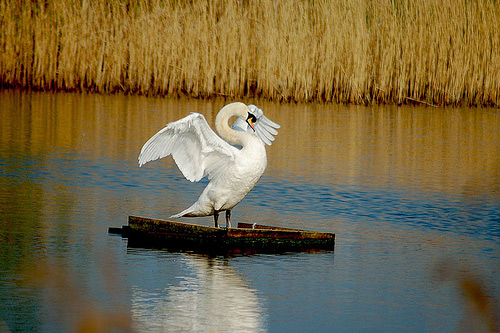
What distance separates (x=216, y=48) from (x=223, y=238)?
32.0ft

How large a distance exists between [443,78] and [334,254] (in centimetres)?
1075

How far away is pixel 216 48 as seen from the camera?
50.8 feet

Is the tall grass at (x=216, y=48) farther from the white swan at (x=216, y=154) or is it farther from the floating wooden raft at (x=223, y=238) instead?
the floating wooden raft at (x=223, y=238)

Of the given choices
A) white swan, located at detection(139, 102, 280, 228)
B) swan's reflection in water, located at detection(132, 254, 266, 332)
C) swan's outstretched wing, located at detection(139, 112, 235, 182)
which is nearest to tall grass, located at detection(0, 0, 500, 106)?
white swan, located at detection(139, 102, 280, 228)

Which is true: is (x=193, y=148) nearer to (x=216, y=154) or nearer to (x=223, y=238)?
(x=216, y=154)

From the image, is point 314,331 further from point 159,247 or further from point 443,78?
point 443,78

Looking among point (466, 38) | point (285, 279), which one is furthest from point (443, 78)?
point (285, 279)

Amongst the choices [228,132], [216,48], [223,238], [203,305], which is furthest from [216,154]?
[216,48]

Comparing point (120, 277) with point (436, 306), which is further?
point (120, 277)

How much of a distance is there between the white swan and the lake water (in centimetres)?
61

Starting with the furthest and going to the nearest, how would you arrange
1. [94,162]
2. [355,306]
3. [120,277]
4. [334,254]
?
[94,162] → [334,254] → [120,277] → [355,306]

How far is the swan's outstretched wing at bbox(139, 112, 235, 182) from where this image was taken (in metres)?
6.38

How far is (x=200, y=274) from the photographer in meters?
5.34

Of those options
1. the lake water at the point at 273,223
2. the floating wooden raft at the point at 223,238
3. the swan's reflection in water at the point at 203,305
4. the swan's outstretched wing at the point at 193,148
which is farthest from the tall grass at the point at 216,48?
the swan's reflection in water at the point at 203,305
